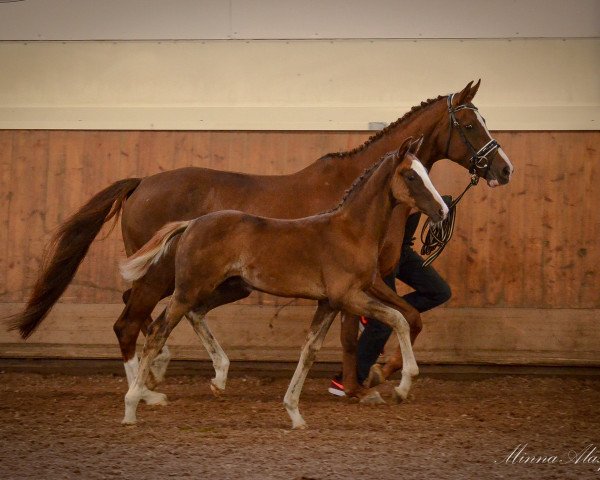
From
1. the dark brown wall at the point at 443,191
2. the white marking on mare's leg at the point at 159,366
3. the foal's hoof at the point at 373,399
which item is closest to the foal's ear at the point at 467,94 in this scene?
the dark brown wall at the point at 443,191

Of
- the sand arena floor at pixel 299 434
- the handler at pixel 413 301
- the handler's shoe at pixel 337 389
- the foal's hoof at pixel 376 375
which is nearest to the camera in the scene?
the sand arena floor at pixel 299 434

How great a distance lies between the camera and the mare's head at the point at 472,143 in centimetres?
630

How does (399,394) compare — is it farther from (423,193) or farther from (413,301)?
(413,301)

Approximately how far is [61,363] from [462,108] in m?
4.20

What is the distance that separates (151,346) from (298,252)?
3.33 feet

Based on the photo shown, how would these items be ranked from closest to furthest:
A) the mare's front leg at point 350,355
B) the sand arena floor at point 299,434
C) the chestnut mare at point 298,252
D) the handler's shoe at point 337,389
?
the sand arena floor at point 299,434
the chestnut mare at point 298,252
the mare's front leg at point 350,355
the handler's shoe at point 337,389

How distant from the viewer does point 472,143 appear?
636 centimetres

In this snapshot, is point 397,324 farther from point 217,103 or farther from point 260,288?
point 217,103

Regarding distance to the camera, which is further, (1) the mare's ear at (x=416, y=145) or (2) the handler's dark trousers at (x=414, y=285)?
(2) the handler's dark trousers at (x=414, y=285)

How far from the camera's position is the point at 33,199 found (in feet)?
26.7

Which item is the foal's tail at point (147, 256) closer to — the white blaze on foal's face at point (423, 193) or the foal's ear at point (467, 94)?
the white blaze on foal's face at point (423, 193)

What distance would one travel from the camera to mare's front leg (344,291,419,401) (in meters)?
5.10

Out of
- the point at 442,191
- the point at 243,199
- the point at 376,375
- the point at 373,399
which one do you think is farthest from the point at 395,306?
the point at 442,191

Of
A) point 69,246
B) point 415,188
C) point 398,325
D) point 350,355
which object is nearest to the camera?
point 398,325
